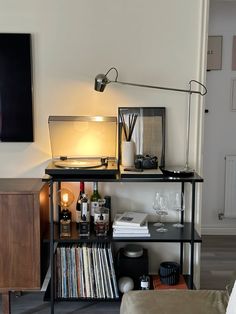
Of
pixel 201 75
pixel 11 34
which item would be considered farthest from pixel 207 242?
pixel 11 34

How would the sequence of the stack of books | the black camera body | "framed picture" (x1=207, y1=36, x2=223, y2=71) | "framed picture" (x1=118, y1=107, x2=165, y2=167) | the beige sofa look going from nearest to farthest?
the beige sofa → the stack of books → the black camera body → "framed picture" (x1=118, y1=107, x2=165, y2=167) → "framed picture" (x1=207, y1=36, x2=223, y2=71)

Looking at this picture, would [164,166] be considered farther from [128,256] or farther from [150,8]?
[150,8]

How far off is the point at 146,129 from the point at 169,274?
0.92 meters

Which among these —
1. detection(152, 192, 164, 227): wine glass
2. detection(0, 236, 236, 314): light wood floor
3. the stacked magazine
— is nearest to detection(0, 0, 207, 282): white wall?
detection(152, 192, 164, 227): wine glass

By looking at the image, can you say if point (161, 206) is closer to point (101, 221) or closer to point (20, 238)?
point (101, 221)

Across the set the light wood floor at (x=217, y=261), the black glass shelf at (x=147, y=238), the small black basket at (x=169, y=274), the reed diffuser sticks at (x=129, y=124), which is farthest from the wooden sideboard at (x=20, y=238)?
the light wood floor at (x=217, y=261)

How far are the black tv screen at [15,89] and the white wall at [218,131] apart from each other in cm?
196

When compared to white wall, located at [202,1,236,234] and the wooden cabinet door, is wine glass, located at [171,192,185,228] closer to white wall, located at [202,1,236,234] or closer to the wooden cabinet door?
the wooden cabinet door

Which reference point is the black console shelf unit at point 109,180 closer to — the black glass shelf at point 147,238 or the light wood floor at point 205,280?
the black glass shelf at point 147,238

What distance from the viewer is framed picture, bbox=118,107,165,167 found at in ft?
8.26

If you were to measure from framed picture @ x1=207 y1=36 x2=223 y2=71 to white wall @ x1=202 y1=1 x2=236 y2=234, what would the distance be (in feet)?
0.14

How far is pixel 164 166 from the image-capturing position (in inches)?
99.3

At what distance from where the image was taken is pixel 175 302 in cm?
172

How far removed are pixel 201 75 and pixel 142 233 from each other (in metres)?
1.05
